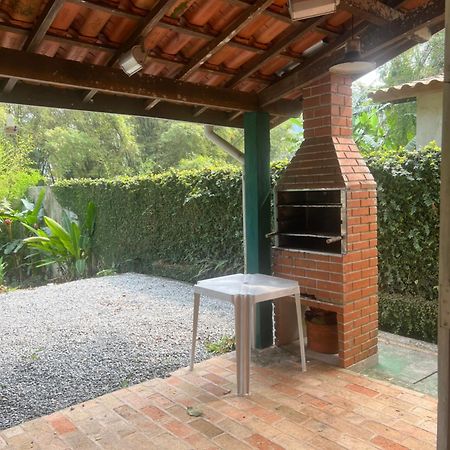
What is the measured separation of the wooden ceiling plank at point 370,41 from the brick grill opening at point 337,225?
0.18m

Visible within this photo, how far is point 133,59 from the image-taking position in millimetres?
2693

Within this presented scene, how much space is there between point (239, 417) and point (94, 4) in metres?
2.61

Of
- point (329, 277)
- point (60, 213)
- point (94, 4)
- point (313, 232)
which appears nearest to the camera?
point (94, 4)

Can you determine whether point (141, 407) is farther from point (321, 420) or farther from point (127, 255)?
point (127, 255)

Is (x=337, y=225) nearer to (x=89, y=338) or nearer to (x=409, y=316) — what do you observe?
(x=409, y=316)

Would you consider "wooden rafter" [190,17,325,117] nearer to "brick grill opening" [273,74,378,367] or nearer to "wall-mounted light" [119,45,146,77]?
"brick grill opening" [273,74,378,367]

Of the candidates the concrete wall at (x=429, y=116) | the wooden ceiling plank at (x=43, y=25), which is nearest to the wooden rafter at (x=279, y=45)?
the wooden ceiling plank at (x=43, y=25)

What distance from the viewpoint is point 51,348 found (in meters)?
4.37

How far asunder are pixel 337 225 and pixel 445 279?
256 cm

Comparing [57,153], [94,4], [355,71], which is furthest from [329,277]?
[57,153]

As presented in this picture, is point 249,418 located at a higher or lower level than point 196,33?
lower

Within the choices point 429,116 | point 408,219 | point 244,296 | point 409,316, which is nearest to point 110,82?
point 244,296

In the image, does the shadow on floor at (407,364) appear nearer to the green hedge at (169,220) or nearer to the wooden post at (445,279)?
the wooden post at (445,279)

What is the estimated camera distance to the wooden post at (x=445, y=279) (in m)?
1.19
